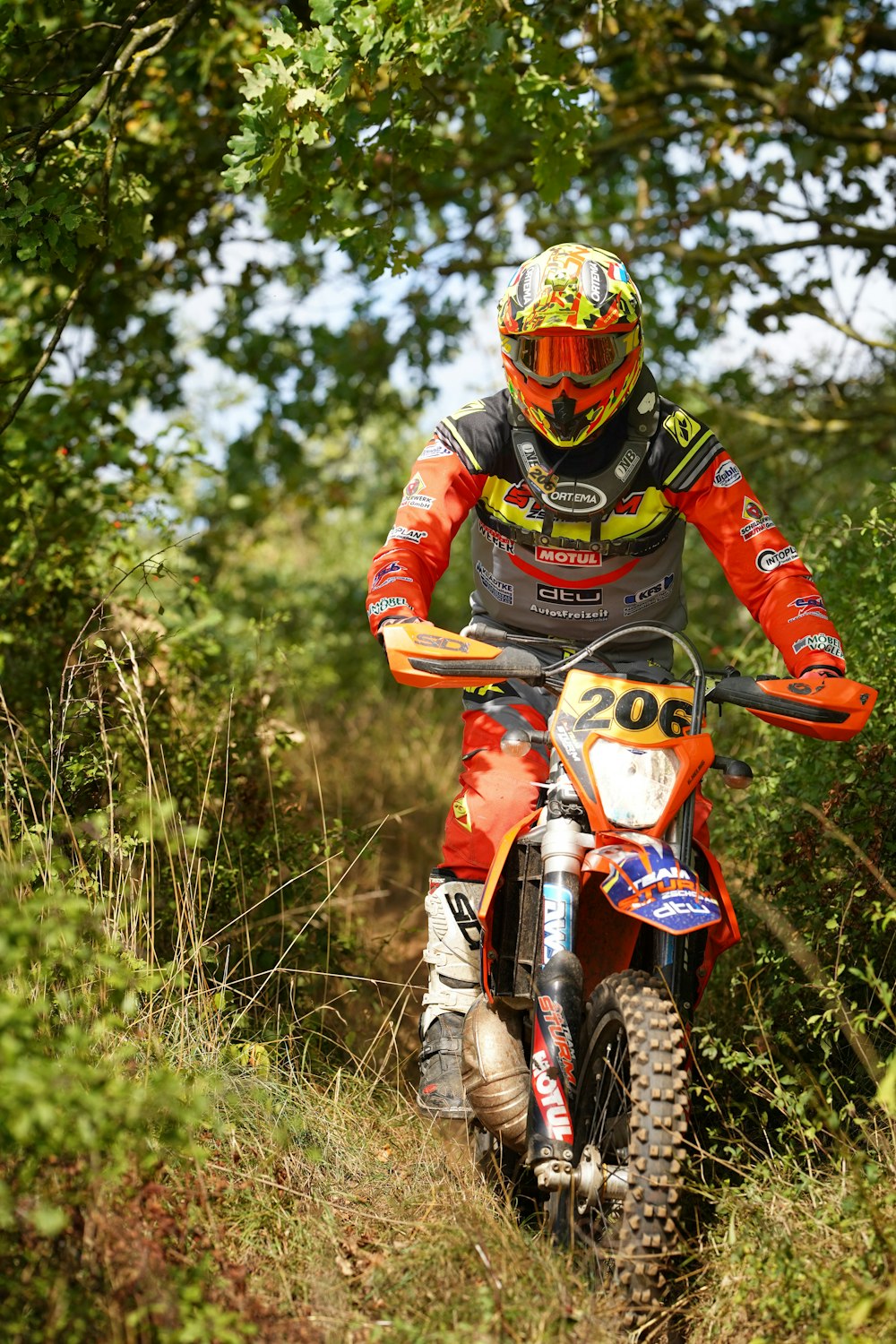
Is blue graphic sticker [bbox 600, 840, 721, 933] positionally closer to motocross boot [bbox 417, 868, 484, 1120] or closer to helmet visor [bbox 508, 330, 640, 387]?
motocross boot [bbox 417, 868, 484, 1120]

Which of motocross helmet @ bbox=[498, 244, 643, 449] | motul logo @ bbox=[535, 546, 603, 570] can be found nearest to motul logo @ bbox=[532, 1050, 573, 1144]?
motul logo @ bbox=[535, 546, 603, 570]

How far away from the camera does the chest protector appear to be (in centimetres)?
385

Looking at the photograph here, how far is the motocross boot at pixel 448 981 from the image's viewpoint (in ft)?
12.0

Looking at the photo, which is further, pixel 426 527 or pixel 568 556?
pixel 568 556

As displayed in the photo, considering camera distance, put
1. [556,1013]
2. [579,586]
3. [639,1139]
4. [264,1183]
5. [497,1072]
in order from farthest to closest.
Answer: [579,586] < [497,1072] < [264,1183] < [556,1013] < [639,1139]

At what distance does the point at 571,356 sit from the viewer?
3668 millimetres

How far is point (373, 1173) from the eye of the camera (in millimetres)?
3412

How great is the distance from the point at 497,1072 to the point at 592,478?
1702 millimetres

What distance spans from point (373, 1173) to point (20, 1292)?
120cm

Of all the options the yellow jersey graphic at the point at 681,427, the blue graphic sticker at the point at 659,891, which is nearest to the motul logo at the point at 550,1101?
the blue graphic sticker at the point at 659,891

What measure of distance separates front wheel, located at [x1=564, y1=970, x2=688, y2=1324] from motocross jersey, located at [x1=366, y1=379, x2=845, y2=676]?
125 cm

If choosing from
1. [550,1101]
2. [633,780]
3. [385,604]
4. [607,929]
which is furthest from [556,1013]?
[385,604]

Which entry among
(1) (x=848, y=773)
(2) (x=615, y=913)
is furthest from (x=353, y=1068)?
(1) (x=848, y=773)

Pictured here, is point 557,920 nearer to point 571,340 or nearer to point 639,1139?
point 639,1139
